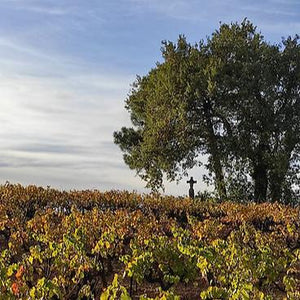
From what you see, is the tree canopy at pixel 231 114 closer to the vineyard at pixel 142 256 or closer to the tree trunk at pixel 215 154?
the tree trunk at pixel 215 154

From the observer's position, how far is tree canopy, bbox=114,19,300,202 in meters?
30.0

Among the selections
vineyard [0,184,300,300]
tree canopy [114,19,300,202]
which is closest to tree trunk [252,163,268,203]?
tree canopy [114,19,300,202]

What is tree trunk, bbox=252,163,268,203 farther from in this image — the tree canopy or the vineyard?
the vineyard

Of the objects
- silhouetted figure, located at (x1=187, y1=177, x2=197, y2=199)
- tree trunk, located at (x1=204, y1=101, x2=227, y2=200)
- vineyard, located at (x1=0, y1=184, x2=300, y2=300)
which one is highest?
tree trunk, located at (x1=204, y1=101, x2=227, y2=200)

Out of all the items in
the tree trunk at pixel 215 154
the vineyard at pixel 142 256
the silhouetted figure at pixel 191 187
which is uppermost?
the tree trunk at pixel 215 154

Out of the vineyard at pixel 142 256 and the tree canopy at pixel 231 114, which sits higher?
the tree canopy at pixel 231 114

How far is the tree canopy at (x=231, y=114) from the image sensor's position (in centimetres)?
3005

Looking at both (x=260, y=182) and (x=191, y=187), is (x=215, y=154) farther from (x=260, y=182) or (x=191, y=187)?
(x=260, y=182)

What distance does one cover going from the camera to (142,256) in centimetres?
802

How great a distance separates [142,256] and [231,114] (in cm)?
2314

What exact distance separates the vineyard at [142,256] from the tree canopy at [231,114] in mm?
13394

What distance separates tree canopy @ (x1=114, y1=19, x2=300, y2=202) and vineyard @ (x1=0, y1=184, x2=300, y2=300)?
13394mm

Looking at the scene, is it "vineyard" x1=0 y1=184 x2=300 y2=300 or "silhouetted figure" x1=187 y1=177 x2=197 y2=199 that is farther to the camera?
"silhouetted figure" x1=187 y1=177 x2=197 y2=199

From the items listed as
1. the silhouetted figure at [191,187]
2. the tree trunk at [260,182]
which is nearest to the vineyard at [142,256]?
the silhouetted figure at [191,187]
